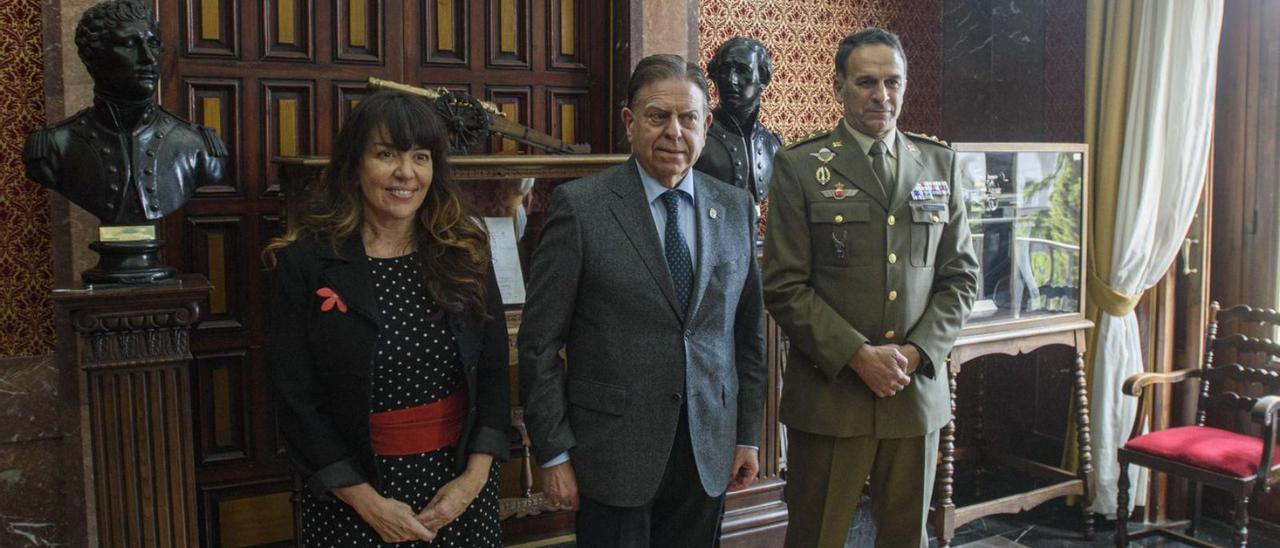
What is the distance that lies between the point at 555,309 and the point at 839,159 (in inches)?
37.5

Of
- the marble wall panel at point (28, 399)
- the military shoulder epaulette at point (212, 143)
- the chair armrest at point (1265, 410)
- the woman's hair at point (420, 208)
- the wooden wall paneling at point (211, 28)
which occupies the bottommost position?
the chair armrest at point (1265, 410)

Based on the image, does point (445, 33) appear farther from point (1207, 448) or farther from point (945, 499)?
point (1207, 448)

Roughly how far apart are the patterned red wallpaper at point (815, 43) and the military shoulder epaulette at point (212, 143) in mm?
1891

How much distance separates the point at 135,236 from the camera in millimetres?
2732

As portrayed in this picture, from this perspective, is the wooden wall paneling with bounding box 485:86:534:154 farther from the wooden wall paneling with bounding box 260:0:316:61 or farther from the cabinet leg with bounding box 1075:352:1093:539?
the cabinet leg with bounding box 1075:352:1093:539

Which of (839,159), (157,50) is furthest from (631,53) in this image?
(157,50)

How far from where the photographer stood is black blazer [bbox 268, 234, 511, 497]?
1.98m

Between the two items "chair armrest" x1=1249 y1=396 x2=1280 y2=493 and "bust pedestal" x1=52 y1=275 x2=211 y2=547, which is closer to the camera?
"bust pedestal" x1=52 y1=275 x2=211 y2=547

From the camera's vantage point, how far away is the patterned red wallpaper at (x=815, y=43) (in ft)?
13.8

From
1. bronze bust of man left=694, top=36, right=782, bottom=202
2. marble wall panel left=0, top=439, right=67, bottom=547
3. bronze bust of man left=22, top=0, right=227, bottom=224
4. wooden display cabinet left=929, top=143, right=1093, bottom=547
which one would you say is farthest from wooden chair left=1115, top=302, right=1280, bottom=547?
marble wall panel left=0, top=439, right=67, bottom=547

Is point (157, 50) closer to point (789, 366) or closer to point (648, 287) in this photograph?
point (648, 287)

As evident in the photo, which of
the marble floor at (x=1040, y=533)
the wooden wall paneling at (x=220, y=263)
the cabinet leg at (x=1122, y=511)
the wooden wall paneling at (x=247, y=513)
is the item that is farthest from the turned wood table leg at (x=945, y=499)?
the wooden wall paneling at (x=220, y=263)

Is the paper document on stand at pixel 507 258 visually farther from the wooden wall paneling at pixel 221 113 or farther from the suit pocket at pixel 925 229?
the suit pocket at pixel 925 229

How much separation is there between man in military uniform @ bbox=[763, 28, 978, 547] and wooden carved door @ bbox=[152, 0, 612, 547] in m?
1.63
